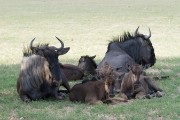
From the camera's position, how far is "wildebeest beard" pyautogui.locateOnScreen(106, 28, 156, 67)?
43.8ft

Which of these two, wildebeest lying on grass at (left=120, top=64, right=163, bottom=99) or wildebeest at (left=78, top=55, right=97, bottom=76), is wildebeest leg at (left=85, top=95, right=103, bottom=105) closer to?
wildebeest lying on grass at (left=120, top=64, right=163, bottom=99)

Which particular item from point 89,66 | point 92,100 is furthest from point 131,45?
point 92,100

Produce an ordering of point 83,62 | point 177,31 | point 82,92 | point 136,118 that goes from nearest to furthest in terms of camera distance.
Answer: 1. point 136,118
2. point 82,92
3. point 83,62
4. point 177,31

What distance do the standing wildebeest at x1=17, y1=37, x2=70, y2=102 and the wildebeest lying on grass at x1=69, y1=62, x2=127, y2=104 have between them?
0.60 meters

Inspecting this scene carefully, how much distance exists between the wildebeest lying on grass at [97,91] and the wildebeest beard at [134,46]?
3881 mm

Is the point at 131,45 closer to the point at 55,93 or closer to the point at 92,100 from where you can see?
the point at 55,93

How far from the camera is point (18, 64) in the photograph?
15.4m

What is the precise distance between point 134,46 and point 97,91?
14.1 feet

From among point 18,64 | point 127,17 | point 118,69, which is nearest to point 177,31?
point 127,17

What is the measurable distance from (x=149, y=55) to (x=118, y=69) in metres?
1.86

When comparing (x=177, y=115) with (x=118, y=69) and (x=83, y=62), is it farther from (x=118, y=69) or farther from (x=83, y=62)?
(x=83, y=62)

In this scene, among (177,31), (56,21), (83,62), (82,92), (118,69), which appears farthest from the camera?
(56,21)

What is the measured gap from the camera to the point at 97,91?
9359 millimetres

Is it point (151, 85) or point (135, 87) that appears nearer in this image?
point (135, 87)
